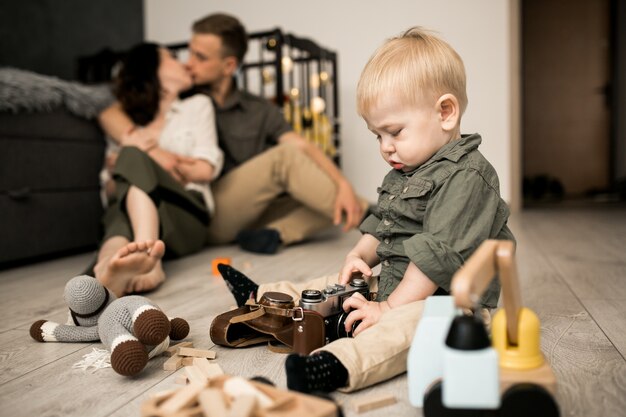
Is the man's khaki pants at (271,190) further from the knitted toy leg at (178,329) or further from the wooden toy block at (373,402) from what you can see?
the wooden toy block at (373,402)

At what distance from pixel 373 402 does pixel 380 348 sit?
8cm

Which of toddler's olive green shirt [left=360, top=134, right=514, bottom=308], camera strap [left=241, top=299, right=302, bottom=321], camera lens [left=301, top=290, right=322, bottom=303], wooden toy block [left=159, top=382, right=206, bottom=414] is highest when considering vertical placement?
toddler's olive green shirt [left=360, top=134, right=514, bottom=308]

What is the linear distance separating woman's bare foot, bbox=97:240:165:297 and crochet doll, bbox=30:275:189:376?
17cm

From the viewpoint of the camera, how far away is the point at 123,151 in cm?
157

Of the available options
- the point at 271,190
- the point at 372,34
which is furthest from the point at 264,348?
the point at 372,34

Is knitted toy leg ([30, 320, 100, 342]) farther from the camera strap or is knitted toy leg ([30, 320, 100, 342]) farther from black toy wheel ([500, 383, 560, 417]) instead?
black toy wheel ([500, 383, 560, 417])

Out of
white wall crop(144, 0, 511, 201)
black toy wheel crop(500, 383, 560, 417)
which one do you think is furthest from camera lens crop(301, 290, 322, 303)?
white wall crop(144, 0, 511, 201)

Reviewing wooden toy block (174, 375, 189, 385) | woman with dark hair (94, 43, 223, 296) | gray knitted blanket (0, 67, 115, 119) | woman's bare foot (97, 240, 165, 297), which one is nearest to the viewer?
wooden toy block (174, 375, 189, 385)

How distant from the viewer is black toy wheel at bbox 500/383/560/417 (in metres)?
0.55

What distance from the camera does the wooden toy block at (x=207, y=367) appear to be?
0.75 m

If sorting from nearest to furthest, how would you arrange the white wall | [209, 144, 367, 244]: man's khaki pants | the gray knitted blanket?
the gray knitted blanket → [209, 144, 367, 244]: man's khaki pants → the white wall

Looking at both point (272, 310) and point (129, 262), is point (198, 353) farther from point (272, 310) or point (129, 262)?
→ point (129, 262)

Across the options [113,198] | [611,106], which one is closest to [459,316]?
[113,198]

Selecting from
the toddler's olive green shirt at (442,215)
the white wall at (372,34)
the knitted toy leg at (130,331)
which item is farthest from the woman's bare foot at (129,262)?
the white wall at (372,34)
